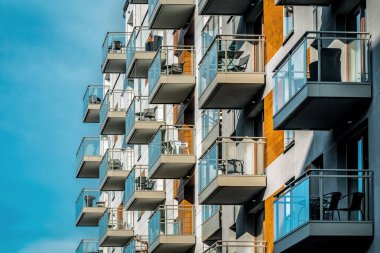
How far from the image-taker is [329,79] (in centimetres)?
2661

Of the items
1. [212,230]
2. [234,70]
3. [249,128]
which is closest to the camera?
[234,70]

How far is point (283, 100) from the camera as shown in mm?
28750

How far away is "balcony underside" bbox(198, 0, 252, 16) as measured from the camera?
120ft

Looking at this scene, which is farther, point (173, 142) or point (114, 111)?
point (114, 111)

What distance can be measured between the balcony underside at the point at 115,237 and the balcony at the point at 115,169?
2231 mm

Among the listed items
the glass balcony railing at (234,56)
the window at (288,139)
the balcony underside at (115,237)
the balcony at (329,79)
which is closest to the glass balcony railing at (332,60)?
the balcony at (329,79)

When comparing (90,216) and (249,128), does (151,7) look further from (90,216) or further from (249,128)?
(90,216)

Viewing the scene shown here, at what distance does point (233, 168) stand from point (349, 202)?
29.5ft

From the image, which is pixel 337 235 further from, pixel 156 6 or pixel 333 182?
pixel 156 6

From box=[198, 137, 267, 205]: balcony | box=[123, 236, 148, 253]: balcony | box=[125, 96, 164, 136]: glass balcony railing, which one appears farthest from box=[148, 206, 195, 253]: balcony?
box=[198, 137, 267, 205]: balcony

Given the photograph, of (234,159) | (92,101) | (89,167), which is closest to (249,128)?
(234,159)

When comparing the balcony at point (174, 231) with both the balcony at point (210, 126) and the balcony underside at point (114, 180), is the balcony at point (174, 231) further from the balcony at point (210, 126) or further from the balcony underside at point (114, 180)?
the balcony underside at point (114, 180)

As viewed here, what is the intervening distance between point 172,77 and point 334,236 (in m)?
19.6

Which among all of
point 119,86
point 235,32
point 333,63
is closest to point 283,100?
point 333,63
